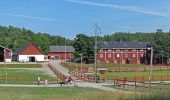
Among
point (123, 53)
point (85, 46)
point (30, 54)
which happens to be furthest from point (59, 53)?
point (85, 46)

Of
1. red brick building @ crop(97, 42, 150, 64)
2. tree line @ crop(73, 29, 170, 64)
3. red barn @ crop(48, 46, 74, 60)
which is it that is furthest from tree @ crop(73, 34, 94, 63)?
red barn @ crop(48, 46, 74, 60)

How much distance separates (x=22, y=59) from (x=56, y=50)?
3542 cm

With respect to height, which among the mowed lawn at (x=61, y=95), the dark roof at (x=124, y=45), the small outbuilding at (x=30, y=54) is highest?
the dark roof at (x=124, y=45)

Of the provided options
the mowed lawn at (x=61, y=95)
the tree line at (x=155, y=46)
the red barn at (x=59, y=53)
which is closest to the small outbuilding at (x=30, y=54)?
the tree line at (x=155, y=46)

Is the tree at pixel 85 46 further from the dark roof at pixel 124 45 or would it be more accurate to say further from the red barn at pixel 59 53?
the red barn at pixel 59 53

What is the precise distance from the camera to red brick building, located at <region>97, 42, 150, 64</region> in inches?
6112

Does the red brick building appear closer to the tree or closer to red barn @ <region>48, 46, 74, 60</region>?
the tree

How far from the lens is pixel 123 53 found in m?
157

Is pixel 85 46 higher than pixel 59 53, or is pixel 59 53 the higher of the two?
pixel 85 46

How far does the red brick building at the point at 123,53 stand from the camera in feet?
509

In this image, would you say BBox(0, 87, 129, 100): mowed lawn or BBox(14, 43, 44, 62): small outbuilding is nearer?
BBox(0, 87, 129, 100): mowed lawn

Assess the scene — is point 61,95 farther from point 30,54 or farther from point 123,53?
point 123,53

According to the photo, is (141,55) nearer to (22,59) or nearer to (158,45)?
(158,45)

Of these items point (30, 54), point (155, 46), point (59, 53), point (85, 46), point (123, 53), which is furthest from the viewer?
point (59, 53)
